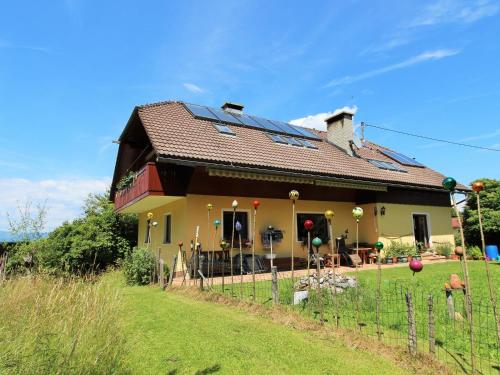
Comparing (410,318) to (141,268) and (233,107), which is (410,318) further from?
(233,107)

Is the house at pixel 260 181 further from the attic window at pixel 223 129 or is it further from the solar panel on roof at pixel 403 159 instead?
the solar panel on roof at pixel 403 159

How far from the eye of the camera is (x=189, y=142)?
13547 millimetres

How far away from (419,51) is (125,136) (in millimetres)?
14011

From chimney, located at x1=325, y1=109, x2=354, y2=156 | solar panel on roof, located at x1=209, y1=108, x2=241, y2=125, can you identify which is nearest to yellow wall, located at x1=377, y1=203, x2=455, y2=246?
chimney, located at x1=325, y1=109, x2=354, y2=156

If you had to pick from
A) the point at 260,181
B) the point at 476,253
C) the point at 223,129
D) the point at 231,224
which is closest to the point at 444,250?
the point at 476,253

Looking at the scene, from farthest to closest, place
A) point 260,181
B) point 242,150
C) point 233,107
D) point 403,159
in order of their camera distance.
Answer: point 403,159 → point 233,107 → point 260,181 → point 242,150

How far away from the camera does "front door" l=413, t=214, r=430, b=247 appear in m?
19.4

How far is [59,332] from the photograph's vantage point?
164 inches

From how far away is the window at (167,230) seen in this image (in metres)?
15.8

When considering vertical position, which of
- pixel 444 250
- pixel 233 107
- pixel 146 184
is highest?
pixel 233 107

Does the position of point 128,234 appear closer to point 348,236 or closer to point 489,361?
point 348,236

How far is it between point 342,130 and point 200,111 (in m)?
8.46

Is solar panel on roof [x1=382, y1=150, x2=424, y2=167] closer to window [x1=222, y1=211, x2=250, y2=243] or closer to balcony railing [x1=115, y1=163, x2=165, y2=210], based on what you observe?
window [x1=222, y1=211, x2=250, y2=243]

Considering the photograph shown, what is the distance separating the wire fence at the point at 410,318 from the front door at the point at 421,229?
1132 cm
